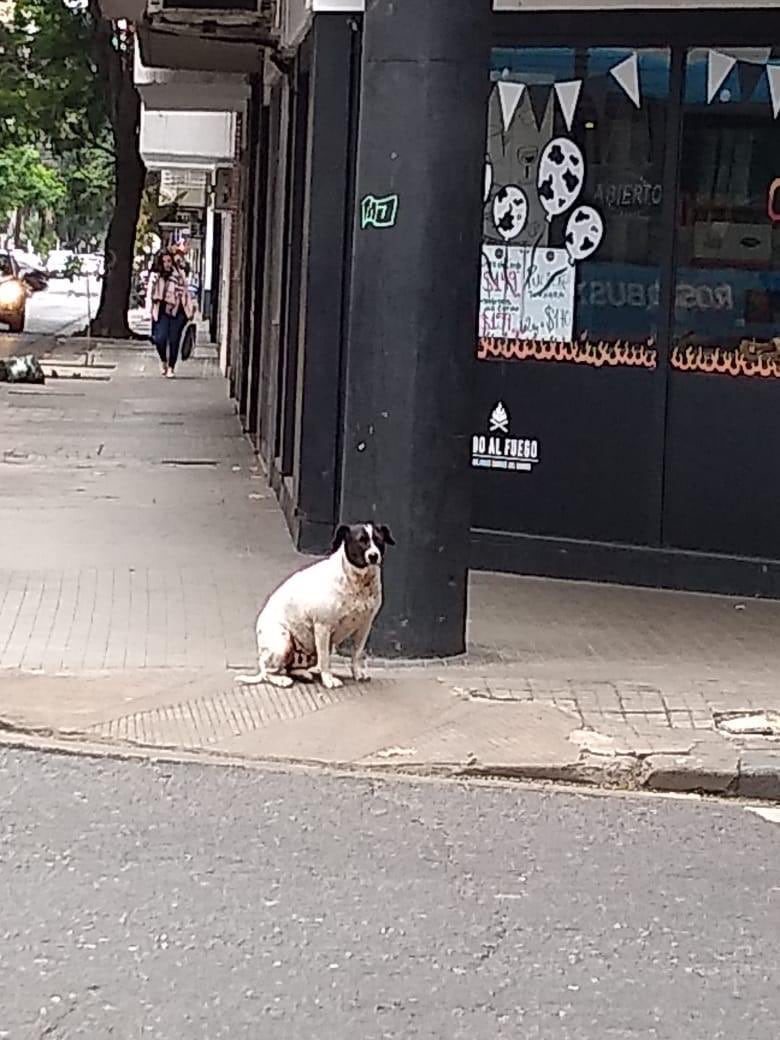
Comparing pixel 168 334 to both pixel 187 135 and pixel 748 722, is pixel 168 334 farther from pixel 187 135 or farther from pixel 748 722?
pixel 748 722

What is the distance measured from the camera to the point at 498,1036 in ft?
16.2

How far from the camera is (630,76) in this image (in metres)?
11.5

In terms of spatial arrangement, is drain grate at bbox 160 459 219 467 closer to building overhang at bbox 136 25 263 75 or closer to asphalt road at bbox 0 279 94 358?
building overhang at bbox 136 25 263 75

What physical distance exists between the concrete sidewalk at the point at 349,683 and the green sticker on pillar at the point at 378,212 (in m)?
2.07

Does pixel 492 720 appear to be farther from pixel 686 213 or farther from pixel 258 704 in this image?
pixel 686 213

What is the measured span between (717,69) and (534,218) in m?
1.36

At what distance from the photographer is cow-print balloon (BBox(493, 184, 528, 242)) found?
11.8 m

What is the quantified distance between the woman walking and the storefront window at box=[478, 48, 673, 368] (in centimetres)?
1652

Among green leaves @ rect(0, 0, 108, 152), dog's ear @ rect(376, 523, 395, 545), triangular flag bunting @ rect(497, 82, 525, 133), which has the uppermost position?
green leaves @ rect(0, 0, 108, 152)

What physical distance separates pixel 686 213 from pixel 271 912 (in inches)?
260

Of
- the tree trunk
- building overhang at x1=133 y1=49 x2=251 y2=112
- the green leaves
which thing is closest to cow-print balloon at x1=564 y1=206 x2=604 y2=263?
building overhang at x1=133 y1=49 x2=251 y2=112

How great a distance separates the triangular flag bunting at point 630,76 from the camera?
37.6 feet

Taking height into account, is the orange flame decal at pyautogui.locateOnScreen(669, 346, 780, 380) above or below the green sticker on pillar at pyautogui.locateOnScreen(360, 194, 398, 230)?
below

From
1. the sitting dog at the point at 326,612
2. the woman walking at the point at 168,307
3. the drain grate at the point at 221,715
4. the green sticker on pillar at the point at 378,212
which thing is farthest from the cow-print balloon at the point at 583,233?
the woman walking at the point at 168,307
